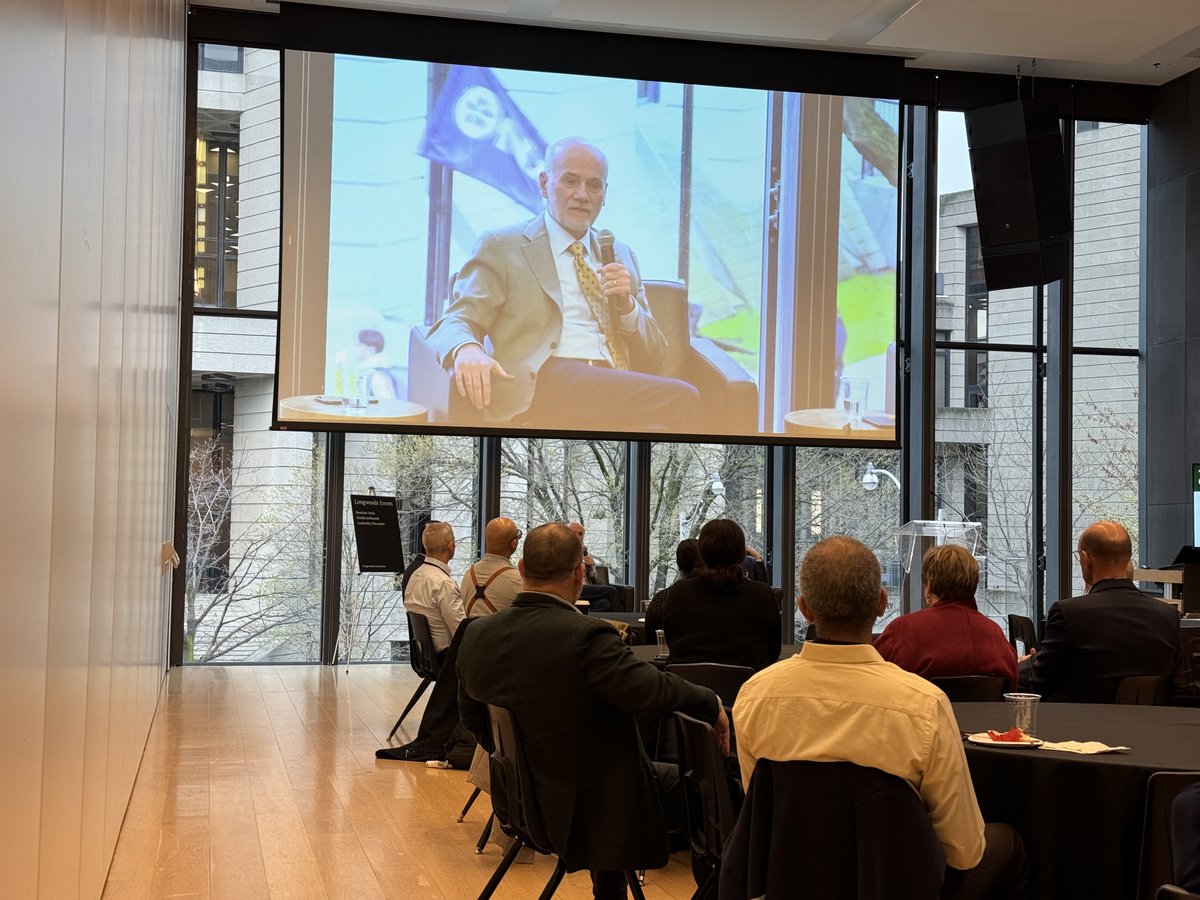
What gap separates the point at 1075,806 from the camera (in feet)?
10.4

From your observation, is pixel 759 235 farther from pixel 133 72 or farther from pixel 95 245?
pixel 95 245

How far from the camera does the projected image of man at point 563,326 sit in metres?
10.7

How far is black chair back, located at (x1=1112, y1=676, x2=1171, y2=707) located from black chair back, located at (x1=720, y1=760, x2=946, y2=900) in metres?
2.48

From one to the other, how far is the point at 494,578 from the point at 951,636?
2435 millimetres

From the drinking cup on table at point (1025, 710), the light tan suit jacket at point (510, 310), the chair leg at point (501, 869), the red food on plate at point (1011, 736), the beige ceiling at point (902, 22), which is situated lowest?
the chair leg at point (501, 869)

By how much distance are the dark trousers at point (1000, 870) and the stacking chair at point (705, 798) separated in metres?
0.61

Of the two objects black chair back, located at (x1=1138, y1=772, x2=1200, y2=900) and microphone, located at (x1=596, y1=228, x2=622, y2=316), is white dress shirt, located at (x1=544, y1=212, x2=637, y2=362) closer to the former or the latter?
microphone, located at (x1=596, y1=228, x2=622, y2=316)

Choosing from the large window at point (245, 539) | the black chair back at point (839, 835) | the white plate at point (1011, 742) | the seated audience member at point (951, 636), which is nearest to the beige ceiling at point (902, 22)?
the large window at point (245, 539)

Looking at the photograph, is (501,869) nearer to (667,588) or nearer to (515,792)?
(515,792)

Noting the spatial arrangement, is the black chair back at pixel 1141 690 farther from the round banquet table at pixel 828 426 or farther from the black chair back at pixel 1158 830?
the round banquet table at pixel 828 426

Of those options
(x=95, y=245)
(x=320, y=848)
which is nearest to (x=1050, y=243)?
(x=320, y=848)

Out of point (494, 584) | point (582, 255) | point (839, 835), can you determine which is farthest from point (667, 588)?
point (582, 255)

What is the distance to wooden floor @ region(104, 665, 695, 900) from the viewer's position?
454cm

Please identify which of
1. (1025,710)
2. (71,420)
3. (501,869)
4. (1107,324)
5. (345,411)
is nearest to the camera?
(71,420)
